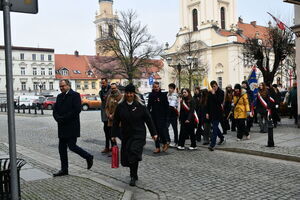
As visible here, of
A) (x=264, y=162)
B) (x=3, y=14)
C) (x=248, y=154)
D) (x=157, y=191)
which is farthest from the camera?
(x=248, y=154)

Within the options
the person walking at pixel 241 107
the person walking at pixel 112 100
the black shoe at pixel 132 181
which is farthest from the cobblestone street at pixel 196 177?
the person walking at pixel 241 107

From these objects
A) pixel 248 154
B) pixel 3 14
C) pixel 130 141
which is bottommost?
pixel 248 154

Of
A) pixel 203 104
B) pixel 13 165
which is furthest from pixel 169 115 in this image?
pixel 13 165

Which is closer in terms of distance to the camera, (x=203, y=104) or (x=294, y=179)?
(x=294, y=179)

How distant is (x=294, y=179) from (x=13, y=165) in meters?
4.85

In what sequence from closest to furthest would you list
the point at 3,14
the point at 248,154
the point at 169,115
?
the point at 3,14, the point at 248,154, the point at 169,115

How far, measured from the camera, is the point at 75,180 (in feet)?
22.0

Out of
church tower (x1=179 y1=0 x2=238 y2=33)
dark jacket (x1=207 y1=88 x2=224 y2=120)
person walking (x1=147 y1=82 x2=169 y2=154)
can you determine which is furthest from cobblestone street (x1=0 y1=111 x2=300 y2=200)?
church tower (x1=179 y1=0 x2=238 y2=33)

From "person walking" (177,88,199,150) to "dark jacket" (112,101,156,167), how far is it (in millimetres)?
3955

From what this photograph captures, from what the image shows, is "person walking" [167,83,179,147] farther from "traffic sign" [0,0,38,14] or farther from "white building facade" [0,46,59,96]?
"white building facade" [0,46,59,96]

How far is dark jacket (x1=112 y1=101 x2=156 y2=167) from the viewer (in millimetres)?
6250

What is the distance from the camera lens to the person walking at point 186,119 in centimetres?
1021

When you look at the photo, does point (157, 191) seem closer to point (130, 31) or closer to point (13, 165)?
point (13, 165)

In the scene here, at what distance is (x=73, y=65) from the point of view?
8919cm
